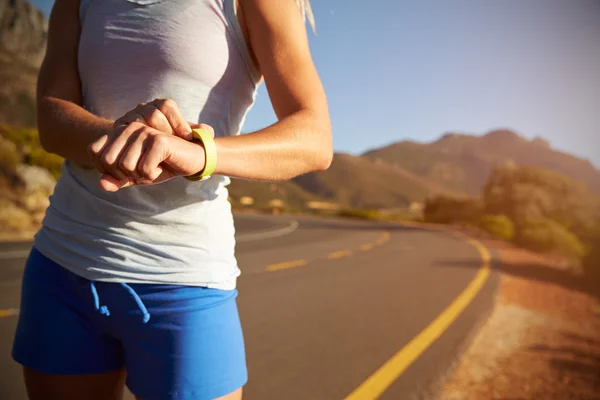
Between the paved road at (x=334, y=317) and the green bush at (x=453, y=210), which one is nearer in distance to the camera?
the paved road at (x=334, y=317)

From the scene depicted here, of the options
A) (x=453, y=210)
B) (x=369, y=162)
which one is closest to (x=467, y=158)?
(x=369, y=162)

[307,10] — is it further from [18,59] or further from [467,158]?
[467,158]

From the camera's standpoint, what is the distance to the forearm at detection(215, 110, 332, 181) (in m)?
0.79

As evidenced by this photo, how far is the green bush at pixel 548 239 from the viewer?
48.1 feet

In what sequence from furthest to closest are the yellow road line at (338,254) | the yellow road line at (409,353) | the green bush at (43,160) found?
the green bush at (43,160), the yellow road line at (338,254), the yellow road line at (409,353)

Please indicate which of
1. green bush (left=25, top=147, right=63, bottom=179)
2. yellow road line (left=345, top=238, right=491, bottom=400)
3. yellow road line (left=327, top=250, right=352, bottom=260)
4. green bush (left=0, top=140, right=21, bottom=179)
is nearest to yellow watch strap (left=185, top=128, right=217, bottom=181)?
yellow road line (left=345, top=238, right=491, bottom=400)

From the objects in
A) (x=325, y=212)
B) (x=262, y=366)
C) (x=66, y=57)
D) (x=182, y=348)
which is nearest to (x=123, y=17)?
(x=66, y=57)

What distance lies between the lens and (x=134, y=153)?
0.65m

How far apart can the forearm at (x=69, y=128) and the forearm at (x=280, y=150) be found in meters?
0.29

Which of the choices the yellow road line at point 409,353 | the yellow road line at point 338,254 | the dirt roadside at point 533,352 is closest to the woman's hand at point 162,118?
the yellow road line at point 409,353

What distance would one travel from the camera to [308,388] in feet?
10.4

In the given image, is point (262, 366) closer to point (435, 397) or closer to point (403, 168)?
point (435, 397)

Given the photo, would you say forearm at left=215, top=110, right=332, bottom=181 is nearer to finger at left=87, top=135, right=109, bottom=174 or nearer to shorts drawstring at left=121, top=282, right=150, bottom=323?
finger at left=87, top=135, right=109, bottom=174

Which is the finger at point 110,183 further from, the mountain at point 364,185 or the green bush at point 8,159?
the mountain at point 364,185
